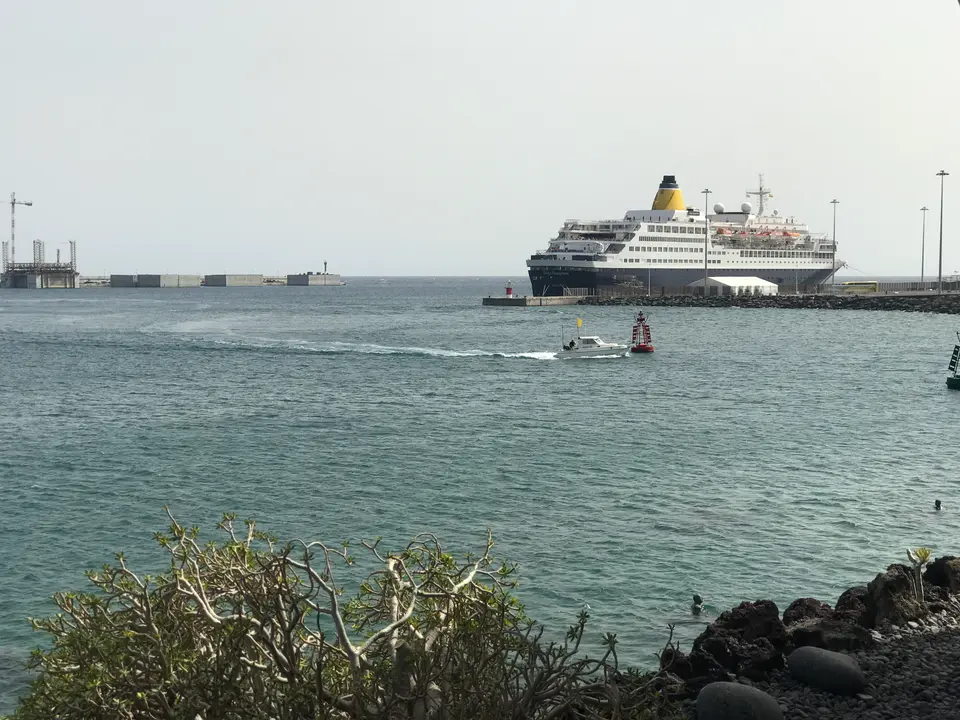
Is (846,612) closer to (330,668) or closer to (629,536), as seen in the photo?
(629,536)

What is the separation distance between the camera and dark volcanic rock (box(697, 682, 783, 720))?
8945mm

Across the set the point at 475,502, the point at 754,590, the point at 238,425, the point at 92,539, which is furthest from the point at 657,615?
the point at 238,425

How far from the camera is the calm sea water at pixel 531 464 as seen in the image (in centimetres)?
1595

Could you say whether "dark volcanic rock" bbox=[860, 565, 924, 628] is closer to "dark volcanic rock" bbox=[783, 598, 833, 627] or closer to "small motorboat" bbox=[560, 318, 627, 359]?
"dark volcanic rock" bbox=[783, 598, 833, 627]

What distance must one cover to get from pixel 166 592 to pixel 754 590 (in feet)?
30.3

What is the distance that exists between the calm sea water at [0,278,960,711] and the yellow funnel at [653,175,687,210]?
6152 cm

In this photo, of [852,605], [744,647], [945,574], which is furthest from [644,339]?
[744,647]

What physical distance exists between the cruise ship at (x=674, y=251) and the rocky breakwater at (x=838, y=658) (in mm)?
90415

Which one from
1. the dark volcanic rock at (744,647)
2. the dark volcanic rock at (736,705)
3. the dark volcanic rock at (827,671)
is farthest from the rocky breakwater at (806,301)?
the dark volcanic rock at (736,705)

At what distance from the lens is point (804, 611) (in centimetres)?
1263

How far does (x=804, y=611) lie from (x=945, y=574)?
7.00 feet

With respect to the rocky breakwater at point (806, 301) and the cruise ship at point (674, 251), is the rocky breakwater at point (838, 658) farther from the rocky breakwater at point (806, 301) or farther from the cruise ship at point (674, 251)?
the cruise ship at point (674, 251)

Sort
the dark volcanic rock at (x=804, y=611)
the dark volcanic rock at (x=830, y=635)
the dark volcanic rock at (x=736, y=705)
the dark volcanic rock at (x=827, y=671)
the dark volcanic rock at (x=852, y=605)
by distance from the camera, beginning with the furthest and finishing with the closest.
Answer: the dark volcanic rock at (x=804, y=611) → the dark volcanic rock at (x=852, y=605) → the dark volcanic rock at (x=830, y=635) → the dark volcanic rock at (x=827, y=671) → the dark volcanic rock at (x=736, y=705)

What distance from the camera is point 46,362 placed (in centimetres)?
5188
